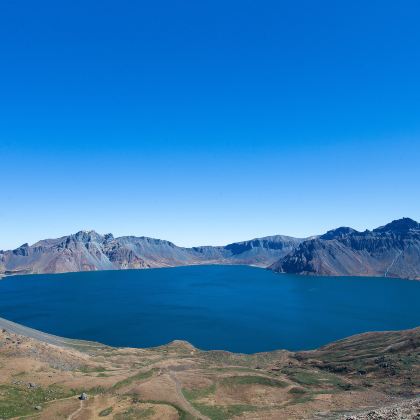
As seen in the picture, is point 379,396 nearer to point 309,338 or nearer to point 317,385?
point 317,385

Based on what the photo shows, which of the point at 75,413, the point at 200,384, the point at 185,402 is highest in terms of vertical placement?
the point at 75,413

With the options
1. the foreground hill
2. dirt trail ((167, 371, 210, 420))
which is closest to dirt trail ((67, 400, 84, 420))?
the foreground hill

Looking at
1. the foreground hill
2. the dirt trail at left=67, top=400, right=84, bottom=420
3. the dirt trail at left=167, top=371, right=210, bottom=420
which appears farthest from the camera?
the foreground hill

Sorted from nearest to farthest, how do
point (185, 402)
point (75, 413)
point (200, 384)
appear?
point (75, 413) < point (185, 402) < point (200, 384)

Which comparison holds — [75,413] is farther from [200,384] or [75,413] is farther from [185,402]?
[200,384]

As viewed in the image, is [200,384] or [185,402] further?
[200,384]

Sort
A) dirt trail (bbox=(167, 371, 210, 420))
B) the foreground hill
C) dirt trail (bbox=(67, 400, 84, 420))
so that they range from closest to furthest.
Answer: dirt trail (bbox=(67, 400, 84, 420)) → dirt trail (bbox=(167, 371, 210, 420)) → the foreground hill

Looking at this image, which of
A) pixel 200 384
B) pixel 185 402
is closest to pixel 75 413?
pixel 185 402

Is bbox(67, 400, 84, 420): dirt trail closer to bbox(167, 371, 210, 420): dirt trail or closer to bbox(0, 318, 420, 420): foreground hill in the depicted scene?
bbox(0, 318, 420, 420): foreground hill

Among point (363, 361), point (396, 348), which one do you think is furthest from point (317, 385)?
point (396, 348)

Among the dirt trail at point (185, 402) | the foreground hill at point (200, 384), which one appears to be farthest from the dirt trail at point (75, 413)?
the dirt trail at point (185, 402)
